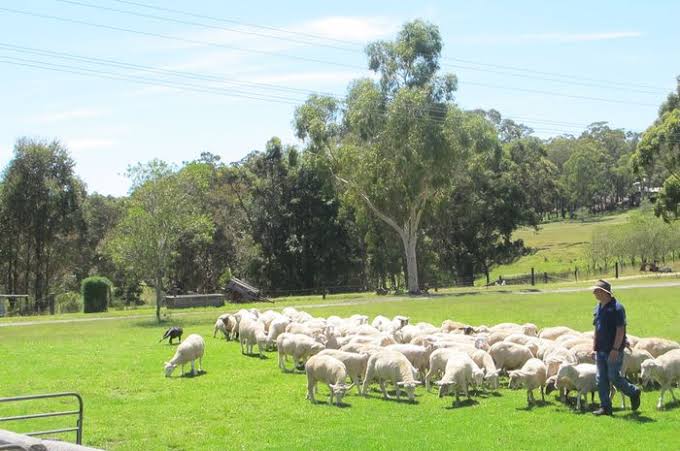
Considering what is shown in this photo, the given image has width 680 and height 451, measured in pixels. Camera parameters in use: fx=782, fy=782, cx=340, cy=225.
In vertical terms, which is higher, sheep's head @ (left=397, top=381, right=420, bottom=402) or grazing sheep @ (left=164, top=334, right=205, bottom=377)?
grazing sheep @ (left=164, top=334, right=205, bottom=377)

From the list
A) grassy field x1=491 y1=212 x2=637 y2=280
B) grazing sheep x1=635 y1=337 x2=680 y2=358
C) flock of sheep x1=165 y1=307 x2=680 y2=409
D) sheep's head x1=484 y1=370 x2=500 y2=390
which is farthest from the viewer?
grassy field x1=491 y1=212 x2=637 y2=280

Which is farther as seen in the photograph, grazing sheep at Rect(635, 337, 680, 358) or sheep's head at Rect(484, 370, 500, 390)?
grazing sheep at Rect(635, 337, 680, 358)

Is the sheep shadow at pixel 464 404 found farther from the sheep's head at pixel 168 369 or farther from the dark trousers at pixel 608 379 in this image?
the sheep's head at pixel 168 369

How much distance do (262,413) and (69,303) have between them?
51627mm

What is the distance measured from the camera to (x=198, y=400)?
17141 millimetres

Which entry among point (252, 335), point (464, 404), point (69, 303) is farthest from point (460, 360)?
point (69, 303)

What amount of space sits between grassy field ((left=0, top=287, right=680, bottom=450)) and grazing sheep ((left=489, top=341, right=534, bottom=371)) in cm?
139

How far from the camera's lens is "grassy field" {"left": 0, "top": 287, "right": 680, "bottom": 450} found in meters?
12.9

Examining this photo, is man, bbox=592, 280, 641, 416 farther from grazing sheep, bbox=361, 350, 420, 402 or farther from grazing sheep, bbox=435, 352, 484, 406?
grazing sheep, bbox=361, 350, 420, 402

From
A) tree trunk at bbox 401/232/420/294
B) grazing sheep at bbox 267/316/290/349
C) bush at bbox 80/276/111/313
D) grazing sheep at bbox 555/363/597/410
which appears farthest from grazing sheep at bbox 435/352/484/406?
tree trunk at bbox 401/232/420/294

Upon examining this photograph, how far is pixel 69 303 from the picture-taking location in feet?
207

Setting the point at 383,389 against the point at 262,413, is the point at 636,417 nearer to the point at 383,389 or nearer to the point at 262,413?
the point at 383,389

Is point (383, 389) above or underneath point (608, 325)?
underneath

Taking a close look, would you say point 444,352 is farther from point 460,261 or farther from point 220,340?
point 460,261
